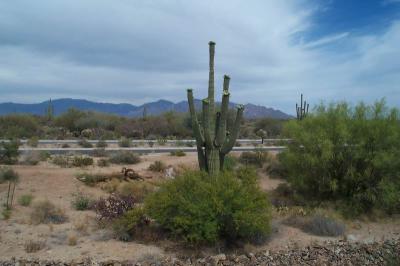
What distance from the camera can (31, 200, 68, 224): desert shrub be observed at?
40.0 ft

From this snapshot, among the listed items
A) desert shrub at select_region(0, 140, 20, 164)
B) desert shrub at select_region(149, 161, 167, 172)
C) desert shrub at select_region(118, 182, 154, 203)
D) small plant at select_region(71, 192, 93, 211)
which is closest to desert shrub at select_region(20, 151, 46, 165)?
desert shrub at select_region(0, 140, 20, 164)

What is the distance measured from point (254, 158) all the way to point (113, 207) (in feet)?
35.2

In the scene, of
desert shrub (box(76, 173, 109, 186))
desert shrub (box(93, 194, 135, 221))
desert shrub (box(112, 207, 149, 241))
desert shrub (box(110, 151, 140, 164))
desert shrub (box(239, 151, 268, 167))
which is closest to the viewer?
desert shrub (box(112, 207, 149, 241))

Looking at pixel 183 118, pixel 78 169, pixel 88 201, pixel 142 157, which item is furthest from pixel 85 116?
pixel 88 201

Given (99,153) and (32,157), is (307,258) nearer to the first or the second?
(32,157)

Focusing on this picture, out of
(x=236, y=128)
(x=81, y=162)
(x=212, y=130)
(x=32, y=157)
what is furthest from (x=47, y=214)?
(x=32, y=157)

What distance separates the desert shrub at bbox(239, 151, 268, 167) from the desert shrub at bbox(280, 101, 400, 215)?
629cm

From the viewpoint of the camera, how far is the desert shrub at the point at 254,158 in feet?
70.6

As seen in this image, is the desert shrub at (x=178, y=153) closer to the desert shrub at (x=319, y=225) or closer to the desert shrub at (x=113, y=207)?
the desert shrub at (x=113, y=207)

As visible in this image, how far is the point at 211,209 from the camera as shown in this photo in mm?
10445

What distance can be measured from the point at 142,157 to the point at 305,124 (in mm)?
10785

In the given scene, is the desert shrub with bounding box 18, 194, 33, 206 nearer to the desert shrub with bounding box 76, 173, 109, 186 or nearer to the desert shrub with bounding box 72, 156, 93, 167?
the desert shrub with bounding box 76, 173, 109, 186

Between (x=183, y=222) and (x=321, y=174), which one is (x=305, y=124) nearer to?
(x=321, y=174)

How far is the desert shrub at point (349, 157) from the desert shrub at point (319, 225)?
1.70 meters
